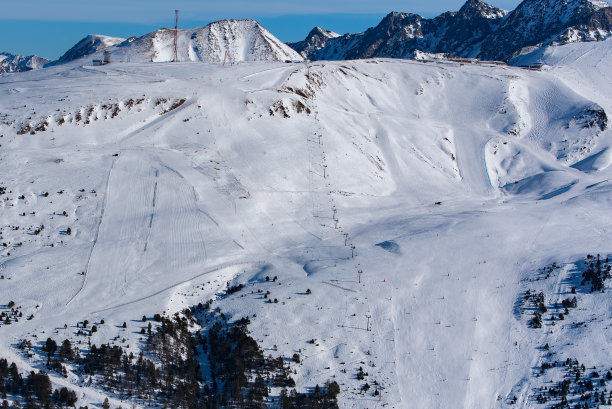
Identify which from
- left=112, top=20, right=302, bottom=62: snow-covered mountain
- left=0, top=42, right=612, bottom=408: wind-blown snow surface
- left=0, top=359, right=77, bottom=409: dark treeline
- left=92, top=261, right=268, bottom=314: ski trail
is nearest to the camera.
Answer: left=0, top=359, right=77, bottom=409: dark treeline

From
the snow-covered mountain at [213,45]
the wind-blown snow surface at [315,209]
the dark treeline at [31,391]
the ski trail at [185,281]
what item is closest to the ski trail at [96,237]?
the wind-blown snow surface at [315,209]

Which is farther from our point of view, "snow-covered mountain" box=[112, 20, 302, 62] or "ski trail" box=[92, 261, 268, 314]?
"snow-covered mountain" box=[112, 20, 302, 62]

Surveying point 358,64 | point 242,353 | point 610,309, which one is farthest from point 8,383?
point 358,64

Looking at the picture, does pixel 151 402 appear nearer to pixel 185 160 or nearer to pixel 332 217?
pixel 332 217

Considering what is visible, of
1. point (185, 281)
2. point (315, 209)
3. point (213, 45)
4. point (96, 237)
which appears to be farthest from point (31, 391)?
point (213, 45)

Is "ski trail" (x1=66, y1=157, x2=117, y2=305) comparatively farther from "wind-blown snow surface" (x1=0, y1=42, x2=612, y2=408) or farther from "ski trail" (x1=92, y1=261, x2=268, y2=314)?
"ski trail" (x1=92, y1=261, x2=268, y2=314)

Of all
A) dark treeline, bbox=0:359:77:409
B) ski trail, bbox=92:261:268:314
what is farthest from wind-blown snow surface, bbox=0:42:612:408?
dark treeline, bbox=0:359:77:409

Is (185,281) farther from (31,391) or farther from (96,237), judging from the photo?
(31,391)
